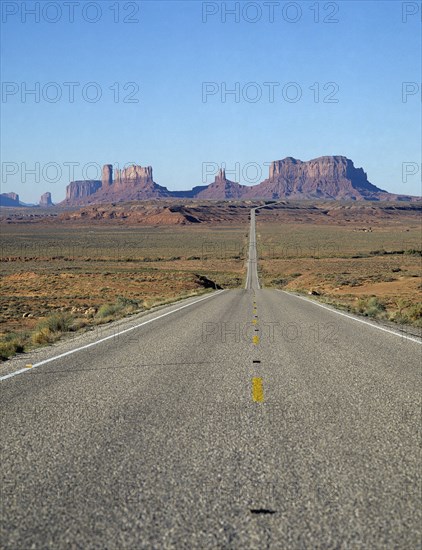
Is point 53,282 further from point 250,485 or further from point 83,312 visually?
point 250,485

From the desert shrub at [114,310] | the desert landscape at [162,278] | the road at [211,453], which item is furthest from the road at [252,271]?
the road at [211,453]

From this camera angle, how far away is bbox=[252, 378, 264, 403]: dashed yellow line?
7.17 m

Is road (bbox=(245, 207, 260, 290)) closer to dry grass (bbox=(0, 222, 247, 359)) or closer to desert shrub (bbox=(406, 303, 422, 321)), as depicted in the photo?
dry grass (bbox=(0, 222, 247, 359))

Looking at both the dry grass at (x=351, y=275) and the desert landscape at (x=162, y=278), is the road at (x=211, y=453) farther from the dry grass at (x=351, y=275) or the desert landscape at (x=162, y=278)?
the dry grass at (x=351, y=275)

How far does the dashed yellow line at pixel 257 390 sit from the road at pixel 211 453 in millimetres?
13

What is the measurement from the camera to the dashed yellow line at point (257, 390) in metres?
7.17

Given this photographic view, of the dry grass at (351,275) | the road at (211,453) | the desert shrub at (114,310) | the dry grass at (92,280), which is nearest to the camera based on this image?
the road at (211,453)

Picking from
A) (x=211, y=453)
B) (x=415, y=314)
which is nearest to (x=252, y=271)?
(x=415, y=314)

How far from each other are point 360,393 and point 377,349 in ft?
13.9

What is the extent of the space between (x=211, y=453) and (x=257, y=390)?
259 centimetres

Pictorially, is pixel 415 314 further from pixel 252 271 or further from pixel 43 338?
pixel 252 271

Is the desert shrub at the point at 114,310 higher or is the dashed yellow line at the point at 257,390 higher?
the dashed yellow line at the point at 257,390

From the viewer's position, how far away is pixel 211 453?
16.8ft

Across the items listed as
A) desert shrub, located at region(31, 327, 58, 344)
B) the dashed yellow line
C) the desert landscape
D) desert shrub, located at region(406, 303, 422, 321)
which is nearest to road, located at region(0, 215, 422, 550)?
the dashed yellow line
